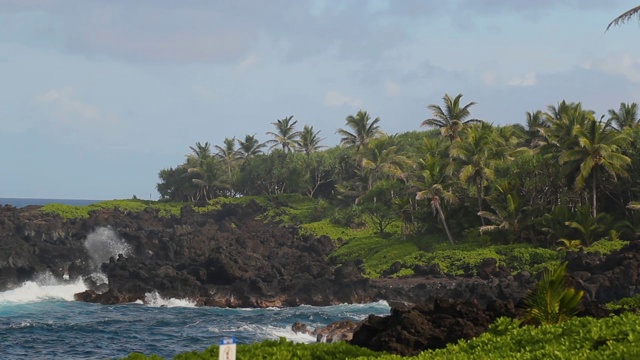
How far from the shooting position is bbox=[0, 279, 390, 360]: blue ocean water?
33750 mm

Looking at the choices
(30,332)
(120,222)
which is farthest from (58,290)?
(120,222)

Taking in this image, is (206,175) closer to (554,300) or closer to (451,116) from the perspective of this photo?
(451,116)

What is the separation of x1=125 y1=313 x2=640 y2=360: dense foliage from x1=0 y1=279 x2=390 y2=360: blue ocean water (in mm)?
19590

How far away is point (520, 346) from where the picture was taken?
12891 mm

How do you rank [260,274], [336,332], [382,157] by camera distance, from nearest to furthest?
[336,332] < [260,274] < [382,157]

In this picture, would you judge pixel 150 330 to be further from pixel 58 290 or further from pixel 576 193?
pixel 576 193

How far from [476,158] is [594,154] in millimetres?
7898

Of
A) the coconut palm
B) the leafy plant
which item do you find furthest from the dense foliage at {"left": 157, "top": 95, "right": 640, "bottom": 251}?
the leafy plant

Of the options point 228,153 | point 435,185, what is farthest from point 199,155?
point 435,185

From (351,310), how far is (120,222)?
40.0 metres

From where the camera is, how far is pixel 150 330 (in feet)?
125

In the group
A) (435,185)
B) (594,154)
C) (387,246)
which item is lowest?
(387,246)

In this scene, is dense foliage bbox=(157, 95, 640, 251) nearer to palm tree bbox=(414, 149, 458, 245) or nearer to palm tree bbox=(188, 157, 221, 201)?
palm tree bbox=(414, 149, 458, 245)

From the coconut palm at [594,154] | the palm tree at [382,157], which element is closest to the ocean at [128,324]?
the coconut palm at [594,154]
